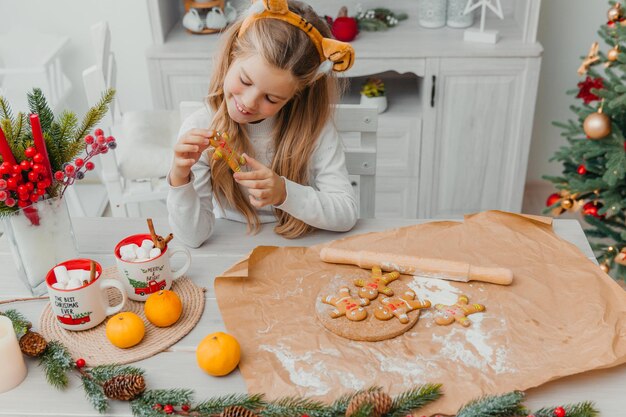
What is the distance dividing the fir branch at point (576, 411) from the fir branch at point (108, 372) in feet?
1.92

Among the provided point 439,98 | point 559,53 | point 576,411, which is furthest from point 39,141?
point 559,53

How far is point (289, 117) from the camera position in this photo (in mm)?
1412

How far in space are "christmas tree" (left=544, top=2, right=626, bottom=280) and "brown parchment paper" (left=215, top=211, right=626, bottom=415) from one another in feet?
2.86

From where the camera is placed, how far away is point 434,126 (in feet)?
8.00

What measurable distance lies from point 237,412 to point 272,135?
0.72 metres

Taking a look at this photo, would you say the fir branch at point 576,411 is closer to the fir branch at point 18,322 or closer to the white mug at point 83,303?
the white mug at point 83,303

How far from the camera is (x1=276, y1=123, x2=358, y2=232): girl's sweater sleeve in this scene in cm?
129

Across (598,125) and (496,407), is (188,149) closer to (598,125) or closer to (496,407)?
(496,407)

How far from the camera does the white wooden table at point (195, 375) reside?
903mm

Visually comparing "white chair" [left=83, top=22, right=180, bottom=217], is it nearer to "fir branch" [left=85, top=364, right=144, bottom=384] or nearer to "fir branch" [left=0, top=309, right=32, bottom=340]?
"fir branch" [left=0, top=309, right=32, bottom=340]

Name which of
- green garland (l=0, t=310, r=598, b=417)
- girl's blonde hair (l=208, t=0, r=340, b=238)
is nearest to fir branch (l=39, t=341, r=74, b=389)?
green garland (l=0, t=310, r=598, b=417)

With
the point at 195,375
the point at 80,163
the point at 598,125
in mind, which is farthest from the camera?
the point at 598,125

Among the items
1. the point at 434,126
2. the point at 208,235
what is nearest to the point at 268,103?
the point at 208,235

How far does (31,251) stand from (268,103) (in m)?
0.52
